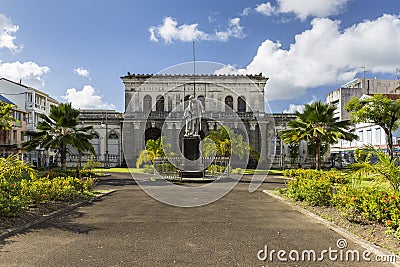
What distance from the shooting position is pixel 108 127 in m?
50.2

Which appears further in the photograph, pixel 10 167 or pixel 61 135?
pixel 61 135

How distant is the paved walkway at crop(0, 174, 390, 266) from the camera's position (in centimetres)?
632

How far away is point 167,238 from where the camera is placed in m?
7.75

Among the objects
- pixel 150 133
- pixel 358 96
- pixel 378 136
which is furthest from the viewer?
pixel 358 96

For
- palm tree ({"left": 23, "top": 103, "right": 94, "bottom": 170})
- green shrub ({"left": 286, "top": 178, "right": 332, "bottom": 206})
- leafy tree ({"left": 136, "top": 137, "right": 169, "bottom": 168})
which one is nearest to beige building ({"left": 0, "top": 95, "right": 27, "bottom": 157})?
palm tree ({"left": 23, "top": 103, "right": 94, "bottom": 170})

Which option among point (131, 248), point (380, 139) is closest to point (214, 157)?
point (380, 139)

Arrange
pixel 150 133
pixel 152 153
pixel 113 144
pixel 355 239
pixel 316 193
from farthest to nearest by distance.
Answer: pixel 150 133, pixel 113 144, pixel 152 153, pixel 316 193, pixel 355 239

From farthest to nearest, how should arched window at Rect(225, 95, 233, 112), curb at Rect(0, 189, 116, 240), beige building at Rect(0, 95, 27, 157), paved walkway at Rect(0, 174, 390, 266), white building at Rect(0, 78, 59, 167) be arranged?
arched window at Rect(225, 95, 233, 112)
white building at Rect(0, 78, 59, 167)
beige building at Rect(0, 95, 27, 157)
curb at Rect(0, 189, 116, 240)
paved walkway at Rect(0, 174, 390, 266)

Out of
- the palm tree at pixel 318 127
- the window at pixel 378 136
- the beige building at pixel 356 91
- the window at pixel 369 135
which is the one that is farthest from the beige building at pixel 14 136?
the beige building at pixel 356 91

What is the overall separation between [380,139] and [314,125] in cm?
1898

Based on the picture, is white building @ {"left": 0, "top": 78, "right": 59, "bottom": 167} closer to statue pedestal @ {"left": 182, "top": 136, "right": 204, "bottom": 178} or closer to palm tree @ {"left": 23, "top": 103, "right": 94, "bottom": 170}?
palm tree @ {"left": 23, "top": 103, "right": 94, "bottom": 170}

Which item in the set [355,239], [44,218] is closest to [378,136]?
[355,239]

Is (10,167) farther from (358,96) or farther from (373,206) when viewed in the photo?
(358,96)

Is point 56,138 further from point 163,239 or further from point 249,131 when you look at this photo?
point 249,131
